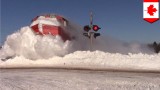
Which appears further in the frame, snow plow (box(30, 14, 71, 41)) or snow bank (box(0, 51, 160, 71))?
snow plow (box(30, 14, 71, 41))

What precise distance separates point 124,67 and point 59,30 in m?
7.40

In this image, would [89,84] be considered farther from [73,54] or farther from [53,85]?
[73,54]

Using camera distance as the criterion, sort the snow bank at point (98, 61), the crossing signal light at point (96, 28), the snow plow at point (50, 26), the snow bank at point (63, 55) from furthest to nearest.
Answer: the snow plow at point (50, 26)
the crossing signal light at point (96, 28)
the snow bank at point (63, 55)
the snow bank at point (98, 61)

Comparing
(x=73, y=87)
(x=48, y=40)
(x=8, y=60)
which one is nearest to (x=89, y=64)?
(x=48, y=40)

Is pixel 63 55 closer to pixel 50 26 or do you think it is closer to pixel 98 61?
pixel 50 26

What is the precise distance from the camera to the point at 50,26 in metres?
27.0

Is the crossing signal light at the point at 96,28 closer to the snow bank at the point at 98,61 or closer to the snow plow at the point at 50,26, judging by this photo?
the snow bank at the point at 98,61

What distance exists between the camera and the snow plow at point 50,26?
26938 millimetres

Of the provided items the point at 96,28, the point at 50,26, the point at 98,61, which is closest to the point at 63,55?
the point at 50,26

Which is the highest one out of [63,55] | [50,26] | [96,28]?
[50,26]

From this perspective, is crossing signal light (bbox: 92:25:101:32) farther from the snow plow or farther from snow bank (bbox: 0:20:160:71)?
the snow plow

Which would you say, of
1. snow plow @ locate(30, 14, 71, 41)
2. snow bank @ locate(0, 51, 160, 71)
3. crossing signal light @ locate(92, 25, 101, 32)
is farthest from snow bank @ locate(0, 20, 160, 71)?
crossing signal light @ locate(92, 25, 101, 32)

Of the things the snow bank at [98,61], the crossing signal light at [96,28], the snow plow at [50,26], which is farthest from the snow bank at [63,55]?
the crossing signal light at [96,28]

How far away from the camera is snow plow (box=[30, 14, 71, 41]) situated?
88.4 ft
